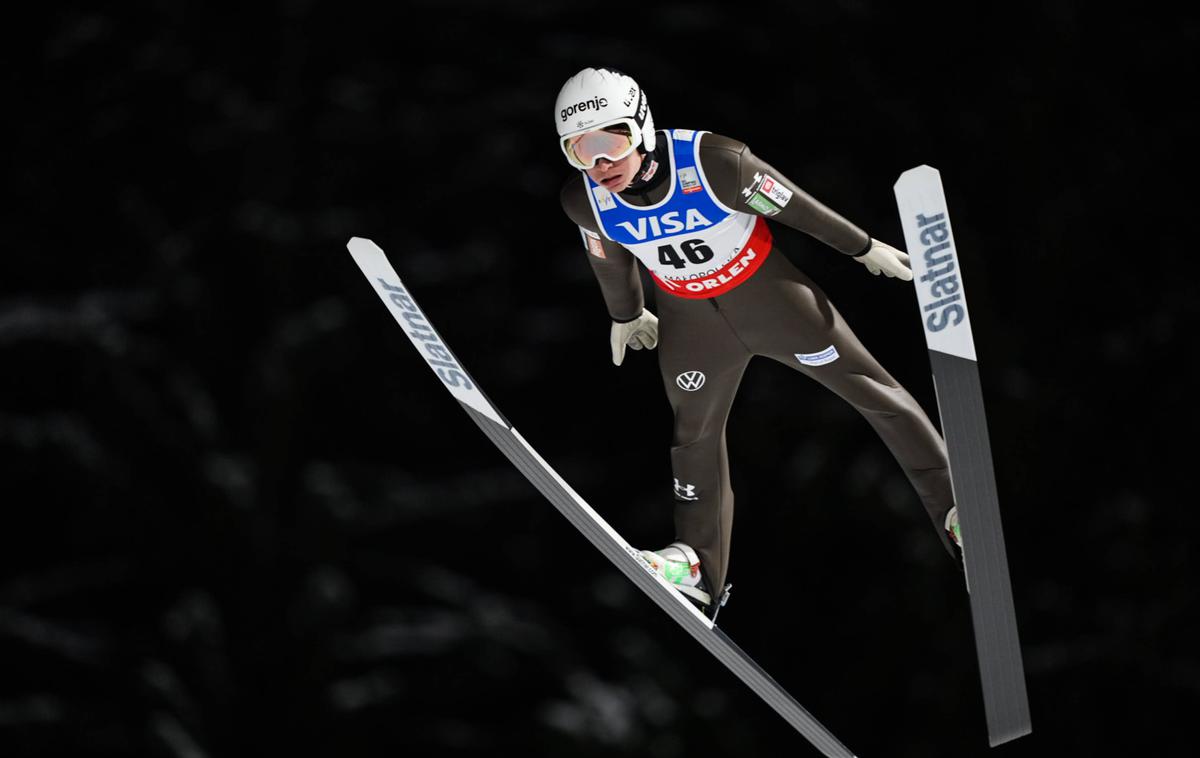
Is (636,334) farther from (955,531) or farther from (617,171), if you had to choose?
(955,531)

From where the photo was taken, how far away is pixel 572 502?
11.0 ft

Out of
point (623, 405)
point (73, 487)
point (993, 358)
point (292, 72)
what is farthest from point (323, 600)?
point (993, 358)

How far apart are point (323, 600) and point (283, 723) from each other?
1.25 feet

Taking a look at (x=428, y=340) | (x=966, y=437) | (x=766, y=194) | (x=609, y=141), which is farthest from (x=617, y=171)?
(x=966, y=437)

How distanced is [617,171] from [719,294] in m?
0.34

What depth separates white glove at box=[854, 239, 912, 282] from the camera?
3.07m

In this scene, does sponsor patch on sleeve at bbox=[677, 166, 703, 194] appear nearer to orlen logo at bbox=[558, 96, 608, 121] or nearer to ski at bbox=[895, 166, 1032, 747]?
orlen logo at bbox=[558, 96, 608, 121]

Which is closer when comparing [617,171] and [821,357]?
[617,171]

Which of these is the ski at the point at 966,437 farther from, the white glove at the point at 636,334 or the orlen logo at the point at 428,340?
the orlen logo at the point at 428,340

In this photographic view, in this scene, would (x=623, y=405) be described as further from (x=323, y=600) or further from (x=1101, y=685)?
(x=1101, y=685)

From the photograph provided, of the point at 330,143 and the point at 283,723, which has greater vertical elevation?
the point at 330,143

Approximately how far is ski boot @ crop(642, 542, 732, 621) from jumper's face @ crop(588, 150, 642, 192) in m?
0.79

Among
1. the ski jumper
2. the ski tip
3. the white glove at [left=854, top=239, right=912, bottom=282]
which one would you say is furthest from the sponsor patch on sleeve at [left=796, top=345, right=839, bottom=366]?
the ski tip

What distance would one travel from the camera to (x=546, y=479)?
133 inches
